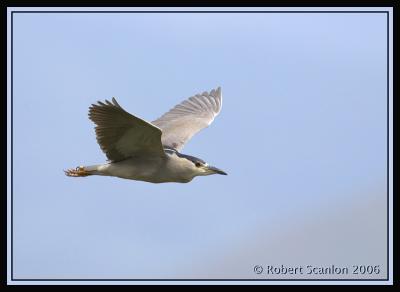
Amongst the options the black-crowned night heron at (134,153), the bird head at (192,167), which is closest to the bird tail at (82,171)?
the black-crowned night heron at (134,153)

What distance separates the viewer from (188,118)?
1300cm

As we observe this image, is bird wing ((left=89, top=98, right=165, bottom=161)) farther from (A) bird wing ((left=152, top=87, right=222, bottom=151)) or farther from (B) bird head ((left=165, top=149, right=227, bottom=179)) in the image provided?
(A) bird wing ((left=152, top=87, right=222, bottom=151))

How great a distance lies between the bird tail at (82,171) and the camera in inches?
420

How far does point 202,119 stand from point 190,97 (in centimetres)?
108

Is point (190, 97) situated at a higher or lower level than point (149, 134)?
higher

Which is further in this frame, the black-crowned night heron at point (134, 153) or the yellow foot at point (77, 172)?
the yellow foot at point (77, 172)

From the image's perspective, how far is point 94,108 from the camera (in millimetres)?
9734

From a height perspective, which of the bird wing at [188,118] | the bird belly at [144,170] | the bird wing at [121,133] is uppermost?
the bird wing at [188,118]

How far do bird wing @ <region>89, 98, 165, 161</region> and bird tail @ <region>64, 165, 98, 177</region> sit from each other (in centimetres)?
32

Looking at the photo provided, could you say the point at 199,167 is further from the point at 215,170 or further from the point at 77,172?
the point at 77,172

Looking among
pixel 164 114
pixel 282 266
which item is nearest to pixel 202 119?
pixel 164 114

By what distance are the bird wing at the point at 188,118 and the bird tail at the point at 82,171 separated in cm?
133

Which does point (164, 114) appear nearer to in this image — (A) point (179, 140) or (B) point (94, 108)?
(A) point (179, 140)

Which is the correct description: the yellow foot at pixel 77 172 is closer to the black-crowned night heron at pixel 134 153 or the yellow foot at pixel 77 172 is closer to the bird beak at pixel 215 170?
the black-crowned night heron at pixel 134 153
